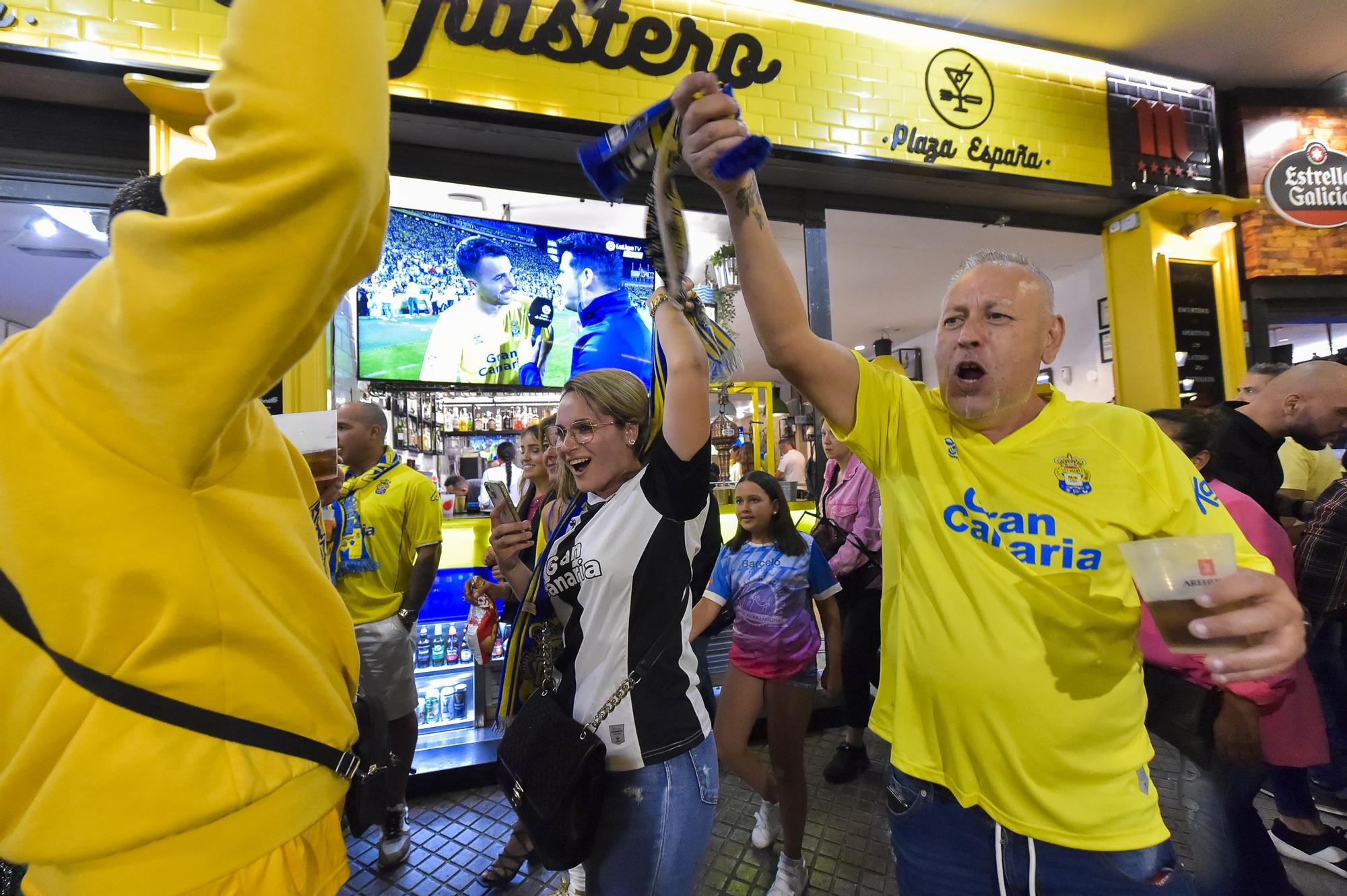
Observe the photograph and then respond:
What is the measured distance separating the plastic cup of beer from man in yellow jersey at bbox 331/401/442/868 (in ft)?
10.2

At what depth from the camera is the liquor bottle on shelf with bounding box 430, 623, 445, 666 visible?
180 inches

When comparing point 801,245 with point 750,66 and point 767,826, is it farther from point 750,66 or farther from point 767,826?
point 767,826

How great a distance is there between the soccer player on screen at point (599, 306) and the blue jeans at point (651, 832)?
3.86 metres

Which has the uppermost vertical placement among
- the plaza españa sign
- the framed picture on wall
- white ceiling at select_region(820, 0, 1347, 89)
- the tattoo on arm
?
white ceiling at select_region(820, 0, 1347, 89)

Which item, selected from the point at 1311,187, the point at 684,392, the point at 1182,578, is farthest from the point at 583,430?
the point at 1311,187

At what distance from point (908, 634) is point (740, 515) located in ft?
5.78

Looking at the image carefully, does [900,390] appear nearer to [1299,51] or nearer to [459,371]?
[459,371]

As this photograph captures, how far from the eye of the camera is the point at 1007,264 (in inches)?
61.2

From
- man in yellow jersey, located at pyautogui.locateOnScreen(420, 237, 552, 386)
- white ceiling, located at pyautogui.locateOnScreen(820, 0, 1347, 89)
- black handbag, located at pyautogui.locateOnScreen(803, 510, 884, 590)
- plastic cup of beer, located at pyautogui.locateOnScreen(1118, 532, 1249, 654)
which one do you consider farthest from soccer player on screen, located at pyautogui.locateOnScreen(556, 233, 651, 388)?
plastic cup of beer, located at pyautogui.locateOnScreen(1118, 532, 1249, 654)

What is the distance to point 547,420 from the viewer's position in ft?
10.6

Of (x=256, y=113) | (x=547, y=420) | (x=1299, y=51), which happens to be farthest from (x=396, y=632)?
(x=1299, y=51)

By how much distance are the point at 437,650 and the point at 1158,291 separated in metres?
6.92

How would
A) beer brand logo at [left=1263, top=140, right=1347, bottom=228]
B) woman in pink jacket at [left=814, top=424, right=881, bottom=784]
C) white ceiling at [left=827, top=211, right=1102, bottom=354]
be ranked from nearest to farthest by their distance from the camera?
woman in pink jacket at [left=814, top=424, right=881, bottom=784]
beer brand logo at [left=1263, top=140, right=1347, bottom=228]
white ceiling at [left=827, top=211, right=1102, bottom=354]

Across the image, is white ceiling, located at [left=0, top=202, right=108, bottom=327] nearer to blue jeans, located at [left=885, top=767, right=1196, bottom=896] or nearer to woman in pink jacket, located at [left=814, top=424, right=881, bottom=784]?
woman in pink jacket, located at [left=814, top=424, right=881, bottom=784]
